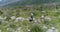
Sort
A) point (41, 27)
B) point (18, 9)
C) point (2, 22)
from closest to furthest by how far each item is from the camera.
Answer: point (41, 27) → point (2, 22) → point (18, 9)

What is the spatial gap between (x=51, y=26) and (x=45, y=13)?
314mm

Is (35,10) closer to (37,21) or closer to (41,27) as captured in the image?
(37,21)

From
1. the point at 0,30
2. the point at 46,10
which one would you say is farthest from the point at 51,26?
the point at 0,30

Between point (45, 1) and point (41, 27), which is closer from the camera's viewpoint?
point (41, 27)

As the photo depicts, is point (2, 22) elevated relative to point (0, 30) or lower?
elevated

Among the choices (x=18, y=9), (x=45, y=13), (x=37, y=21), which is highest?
(x=18, y=9)

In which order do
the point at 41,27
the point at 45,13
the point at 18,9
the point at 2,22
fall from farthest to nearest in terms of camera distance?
the point at 18,9 < the point at 45,13 < the point at 2,22 < the point at 41,27

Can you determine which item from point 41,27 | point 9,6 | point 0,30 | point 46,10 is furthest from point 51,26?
point 9,6

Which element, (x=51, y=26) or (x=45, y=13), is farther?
(x=45, y=13)

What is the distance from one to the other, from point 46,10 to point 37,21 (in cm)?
32

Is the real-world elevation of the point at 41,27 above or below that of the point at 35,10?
below

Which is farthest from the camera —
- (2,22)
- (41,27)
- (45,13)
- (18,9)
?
(18,9)

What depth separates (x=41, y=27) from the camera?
1.79 meters

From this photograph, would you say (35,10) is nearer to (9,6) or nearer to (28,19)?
(28,19)
